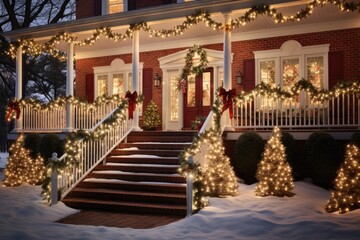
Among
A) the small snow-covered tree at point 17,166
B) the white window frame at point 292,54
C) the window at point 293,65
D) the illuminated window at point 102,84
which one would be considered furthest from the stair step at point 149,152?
the illuminated window at point 102,84

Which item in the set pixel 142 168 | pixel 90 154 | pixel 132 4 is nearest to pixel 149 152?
pixel 142 168

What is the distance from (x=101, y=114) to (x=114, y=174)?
13.1ft

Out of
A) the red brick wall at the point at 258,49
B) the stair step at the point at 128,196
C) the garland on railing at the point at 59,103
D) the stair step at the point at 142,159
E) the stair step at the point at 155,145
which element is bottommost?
the stair step at the point at 128,196

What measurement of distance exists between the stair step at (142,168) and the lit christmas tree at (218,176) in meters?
1.02

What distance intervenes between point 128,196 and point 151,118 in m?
5.87

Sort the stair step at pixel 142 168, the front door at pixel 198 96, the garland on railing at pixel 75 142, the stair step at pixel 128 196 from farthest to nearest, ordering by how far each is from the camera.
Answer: the front door at pixel 198 96 → the stair step at pixel 142 168 → the garland on railing at pixel 75 142 → the stair step at pixel 128 196

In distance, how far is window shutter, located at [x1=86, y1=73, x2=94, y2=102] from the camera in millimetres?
18047

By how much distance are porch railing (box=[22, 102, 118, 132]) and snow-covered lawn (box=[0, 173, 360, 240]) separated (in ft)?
14.7

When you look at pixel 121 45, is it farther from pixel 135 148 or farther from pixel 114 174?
pixel 114 174

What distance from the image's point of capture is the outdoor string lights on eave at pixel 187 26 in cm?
1116

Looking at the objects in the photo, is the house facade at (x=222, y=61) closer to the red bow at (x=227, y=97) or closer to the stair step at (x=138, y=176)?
the red bow at (x=227, y=97)

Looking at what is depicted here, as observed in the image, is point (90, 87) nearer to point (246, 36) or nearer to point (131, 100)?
point (131, 100)

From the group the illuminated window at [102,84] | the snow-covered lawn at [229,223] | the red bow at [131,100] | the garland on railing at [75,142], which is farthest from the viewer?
the illuminated window at [102,84]

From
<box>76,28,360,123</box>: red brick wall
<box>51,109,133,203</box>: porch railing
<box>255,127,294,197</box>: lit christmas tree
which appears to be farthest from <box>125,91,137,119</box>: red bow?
<box>255,127,294,197</box>: lit christmas tree
